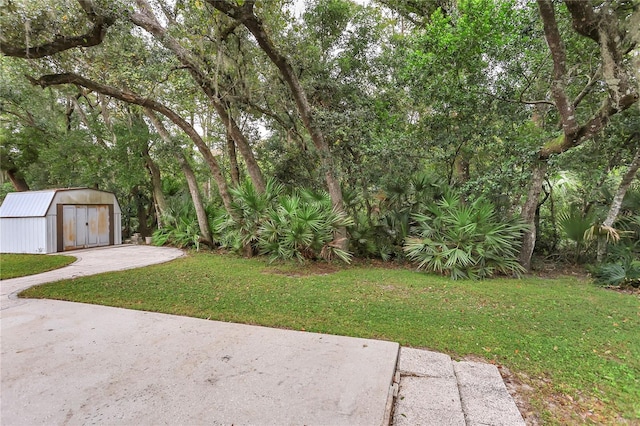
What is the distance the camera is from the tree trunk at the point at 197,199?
9750 mm

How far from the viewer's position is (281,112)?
877 centimetres

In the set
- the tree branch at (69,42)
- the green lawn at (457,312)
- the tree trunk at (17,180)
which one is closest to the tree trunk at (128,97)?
the tree branch at (69,42)

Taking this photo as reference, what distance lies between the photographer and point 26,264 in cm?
715

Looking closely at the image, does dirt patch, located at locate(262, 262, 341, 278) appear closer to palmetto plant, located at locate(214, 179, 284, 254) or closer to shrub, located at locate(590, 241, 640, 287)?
→ palmetto plant, located at locate(214, 179, 284, 254)

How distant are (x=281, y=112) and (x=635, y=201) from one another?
351 inches

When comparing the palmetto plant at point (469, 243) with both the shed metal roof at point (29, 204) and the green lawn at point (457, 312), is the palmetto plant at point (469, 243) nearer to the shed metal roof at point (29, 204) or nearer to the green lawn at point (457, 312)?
the green lawn at point (457, 312)

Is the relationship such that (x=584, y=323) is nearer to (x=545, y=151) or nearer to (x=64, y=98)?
(x=545, y=151)

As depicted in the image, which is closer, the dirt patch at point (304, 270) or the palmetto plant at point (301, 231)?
the dirt patch at point (304, 270)

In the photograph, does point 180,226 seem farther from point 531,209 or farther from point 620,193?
point 620,193

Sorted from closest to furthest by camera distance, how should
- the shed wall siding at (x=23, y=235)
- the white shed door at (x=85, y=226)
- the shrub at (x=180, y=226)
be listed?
the shed wall siding at (x=23, y=235) → the white shed door at (x=85, y=226) → the shrub at (x=180, y=226)

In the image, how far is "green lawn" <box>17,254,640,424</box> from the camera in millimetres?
2441

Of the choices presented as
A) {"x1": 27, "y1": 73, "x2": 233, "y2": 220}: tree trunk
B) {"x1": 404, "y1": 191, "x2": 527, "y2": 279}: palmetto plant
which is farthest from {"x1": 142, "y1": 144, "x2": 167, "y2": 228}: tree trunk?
{"x1": 404, "y1": 191, "x2": 527, "y2": 279}: palmetto plant

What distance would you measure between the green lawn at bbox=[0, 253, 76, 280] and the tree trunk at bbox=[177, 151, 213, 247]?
3.44 metres

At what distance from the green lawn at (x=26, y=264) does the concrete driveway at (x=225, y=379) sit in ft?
12.2
